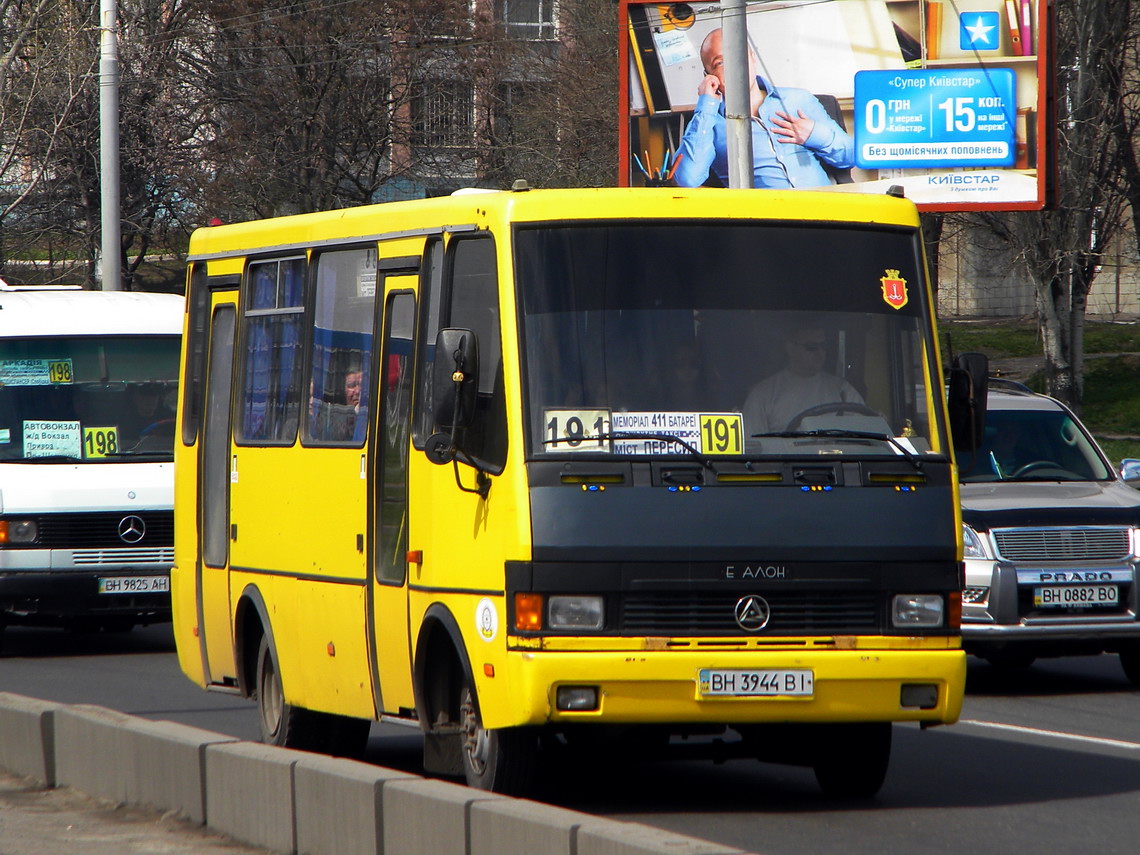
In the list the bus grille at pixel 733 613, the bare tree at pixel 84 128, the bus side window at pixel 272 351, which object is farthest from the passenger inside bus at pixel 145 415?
the bare tree at pixel 84 128

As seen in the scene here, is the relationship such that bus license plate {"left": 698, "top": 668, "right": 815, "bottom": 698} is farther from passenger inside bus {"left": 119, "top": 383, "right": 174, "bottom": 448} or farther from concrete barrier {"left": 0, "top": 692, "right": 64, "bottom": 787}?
passenger inside bus {"left": 119, "top": 383, "right": 174, "bottom": 448}

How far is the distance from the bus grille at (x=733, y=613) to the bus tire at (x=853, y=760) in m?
0.77

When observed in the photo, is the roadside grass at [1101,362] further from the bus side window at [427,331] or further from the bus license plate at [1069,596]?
the bus side window at [427,331]

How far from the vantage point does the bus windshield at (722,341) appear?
7.66 m

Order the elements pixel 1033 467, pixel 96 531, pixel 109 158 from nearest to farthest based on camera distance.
A: pixel 1033 467 → pixel 96 531 → pixel 109 158

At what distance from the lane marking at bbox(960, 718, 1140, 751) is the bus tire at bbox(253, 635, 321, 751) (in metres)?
3.69

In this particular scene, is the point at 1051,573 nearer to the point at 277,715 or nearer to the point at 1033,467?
the point at 1033,467

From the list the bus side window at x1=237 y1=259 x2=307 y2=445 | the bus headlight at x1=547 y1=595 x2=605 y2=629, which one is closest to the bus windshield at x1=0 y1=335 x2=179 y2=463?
the bus side window at x1=237 y1=259 x2=307 y2=445

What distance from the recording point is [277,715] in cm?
972

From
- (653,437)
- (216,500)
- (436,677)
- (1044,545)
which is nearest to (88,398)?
(216,500)

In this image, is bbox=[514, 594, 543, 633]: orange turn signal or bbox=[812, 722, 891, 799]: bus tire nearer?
bbox=[514, 594, 543, 633]: orange turn signal

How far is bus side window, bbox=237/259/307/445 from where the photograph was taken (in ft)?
31.2

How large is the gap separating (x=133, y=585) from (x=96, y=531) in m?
0.47

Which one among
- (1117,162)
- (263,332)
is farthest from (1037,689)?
(1117,162)
